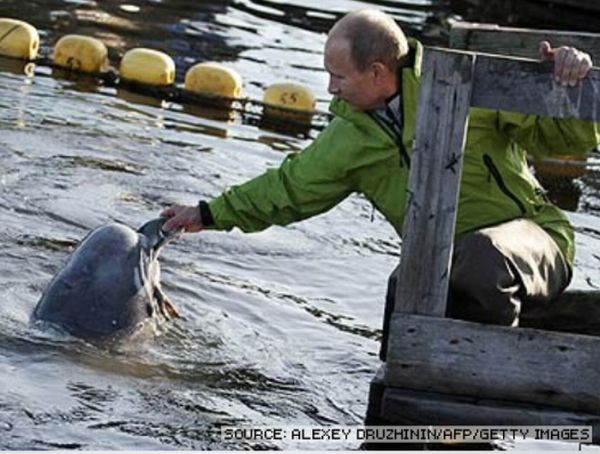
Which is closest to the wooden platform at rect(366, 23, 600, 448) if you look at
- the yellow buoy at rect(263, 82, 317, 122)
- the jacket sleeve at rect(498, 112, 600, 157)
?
the jacket sleeve at rect(498, 112, 600, 157)

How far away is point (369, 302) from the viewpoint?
915cm

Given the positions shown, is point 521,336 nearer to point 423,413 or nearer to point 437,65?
point 423,413

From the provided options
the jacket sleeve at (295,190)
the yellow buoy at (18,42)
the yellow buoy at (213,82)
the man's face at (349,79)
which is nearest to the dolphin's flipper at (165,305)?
the jacket sleeve at (295,190)

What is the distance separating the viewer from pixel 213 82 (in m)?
14.3

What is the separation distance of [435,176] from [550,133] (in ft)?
2.34

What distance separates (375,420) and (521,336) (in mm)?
723

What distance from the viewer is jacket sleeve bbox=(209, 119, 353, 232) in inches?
285

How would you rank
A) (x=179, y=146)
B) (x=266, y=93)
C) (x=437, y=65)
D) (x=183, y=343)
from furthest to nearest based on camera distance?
(x=266, y=93) < (x=179, y=146) < (x=183, y=343) < (x=437, y=65)

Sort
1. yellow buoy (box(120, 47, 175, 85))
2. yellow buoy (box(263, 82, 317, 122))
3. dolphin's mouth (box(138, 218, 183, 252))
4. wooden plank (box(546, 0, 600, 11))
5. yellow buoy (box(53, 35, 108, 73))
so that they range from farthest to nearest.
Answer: wooden plank (box(546, 0, 600, 11)) → yellow buoy (box(53, 35, 108, 73)) → yellow buoy (box(120, 47, 175, 85)) → yellow buoy (box(263, 82, 317, 122)) → dolphin's mouth (box(138, 218, 183, 252))

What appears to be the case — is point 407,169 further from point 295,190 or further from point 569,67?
point 569,67

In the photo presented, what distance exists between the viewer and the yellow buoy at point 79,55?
14500mm

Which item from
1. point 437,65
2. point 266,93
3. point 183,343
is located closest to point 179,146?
point 266,93

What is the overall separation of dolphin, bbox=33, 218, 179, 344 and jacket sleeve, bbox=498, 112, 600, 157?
172 centimetres

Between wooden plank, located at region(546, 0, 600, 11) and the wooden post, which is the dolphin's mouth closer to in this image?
the wooden post
